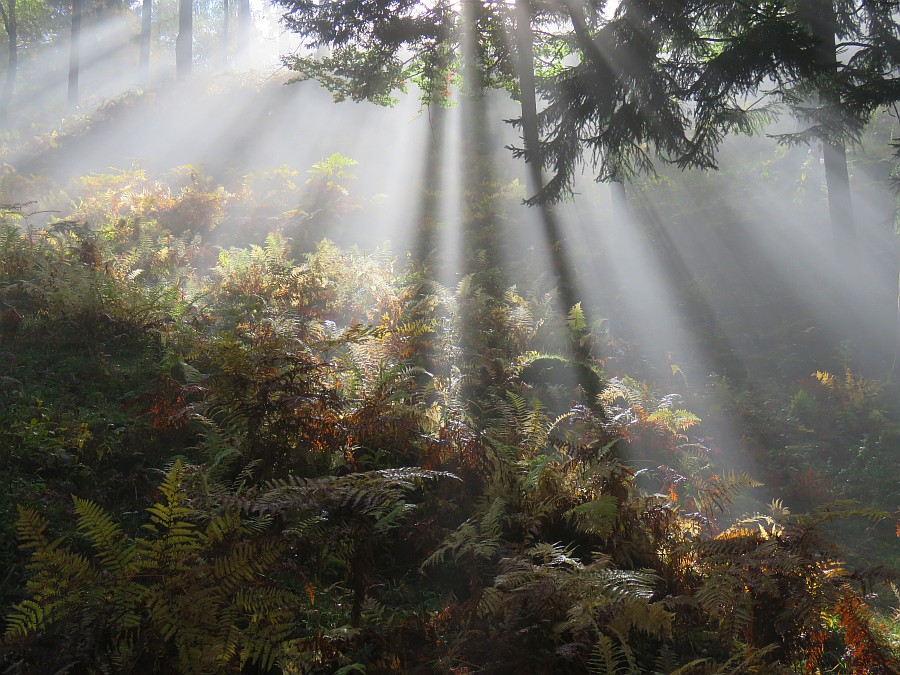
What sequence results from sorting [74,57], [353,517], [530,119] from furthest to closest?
[74,57] → [530,119] → [353,517]

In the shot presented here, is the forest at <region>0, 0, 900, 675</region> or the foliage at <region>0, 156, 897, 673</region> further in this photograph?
the forest at <region>0, 0, 900, 675</region>

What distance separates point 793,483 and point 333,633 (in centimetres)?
675

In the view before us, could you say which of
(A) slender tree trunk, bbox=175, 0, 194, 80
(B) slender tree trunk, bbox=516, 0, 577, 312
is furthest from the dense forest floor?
(A) slender tree trunk, bbox=175, 0, 194, 80

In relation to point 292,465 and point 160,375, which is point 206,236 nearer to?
point 160,375

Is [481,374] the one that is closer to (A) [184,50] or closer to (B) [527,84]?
(B) [527,84]

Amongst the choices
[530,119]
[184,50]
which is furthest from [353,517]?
[184,50]

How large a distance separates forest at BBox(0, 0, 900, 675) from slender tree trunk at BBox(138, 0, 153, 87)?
20.1 m

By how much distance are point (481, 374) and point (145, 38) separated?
39594 millimetres

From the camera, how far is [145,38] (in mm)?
35562

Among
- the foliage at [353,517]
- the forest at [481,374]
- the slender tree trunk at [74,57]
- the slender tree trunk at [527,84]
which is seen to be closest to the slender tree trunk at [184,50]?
the slender tree trunk at [74,57]

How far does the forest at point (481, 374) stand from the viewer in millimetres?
2943

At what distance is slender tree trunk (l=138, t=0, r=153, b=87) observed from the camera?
34.1 m

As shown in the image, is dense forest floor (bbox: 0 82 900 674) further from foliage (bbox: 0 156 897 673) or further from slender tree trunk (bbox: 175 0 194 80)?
slender tree trunk (bbox: 175 0 194 80)

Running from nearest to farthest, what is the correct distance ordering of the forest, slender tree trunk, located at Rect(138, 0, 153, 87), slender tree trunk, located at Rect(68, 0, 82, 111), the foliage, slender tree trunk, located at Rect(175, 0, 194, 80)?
the foliage, the forest, slender tree trunk, located at Rect(175, 0, 194, 80), slender tree trunk, located at Rect(68, 0, 82, 111), slender tree trunk, located at Rect(138, 0, 153, 87)
